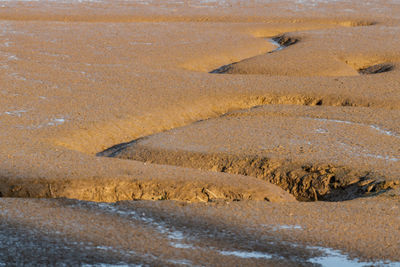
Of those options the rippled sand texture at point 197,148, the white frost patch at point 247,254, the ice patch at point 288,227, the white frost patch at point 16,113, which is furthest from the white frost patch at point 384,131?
the white frost patch at point 16,113

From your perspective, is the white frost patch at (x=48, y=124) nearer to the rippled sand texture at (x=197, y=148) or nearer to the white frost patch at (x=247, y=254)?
the rippled sand texture at (x=197, y=148)

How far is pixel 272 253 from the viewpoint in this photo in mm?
3580

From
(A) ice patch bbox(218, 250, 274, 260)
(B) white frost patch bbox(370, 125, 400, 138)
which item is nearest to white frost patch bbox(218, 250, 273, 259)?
(A) ice patch bbox(218, 250, 274, 260)

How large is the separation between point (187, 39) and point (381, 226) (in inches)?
366

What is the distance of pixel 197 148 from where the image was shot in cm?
604

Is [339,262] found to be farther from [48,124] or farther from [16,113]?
[16,113]

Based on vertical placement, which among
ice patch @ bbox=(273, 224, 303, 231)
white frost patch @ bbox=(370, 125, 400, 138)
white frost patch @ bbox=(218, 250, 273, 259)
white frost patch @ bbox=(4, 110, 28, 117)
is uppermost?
white frost patch @ bbox=(4, 110, 28, 117)

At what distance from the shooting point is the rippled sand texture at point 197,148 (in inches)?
146

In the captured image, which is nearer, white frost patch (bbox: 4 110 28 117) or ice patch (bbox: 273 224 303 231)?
ice patch (bbox: 273 224 303 231)

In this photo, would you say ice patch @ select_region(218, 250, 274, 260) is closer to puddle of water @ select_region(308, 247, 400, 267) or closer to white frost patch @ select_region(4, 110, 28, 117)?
puddle of water @ select_region(308, 247, 400, 267)

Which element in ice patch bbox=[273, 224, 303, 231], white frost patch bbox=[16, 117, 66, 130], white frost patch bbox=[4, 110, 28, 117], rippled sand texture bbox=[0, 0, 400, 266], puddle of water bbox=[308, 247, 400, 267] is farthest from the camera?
white frost patch bbox=[4, 110, 28, 117]

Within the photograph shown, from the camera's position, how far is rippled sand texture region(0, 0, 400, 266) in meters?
3.71

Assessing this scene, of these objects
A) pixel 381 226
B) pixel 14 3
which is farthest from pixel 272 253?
pixel 14 3

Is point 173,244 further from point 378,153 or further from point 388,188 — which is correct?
point 378,153
